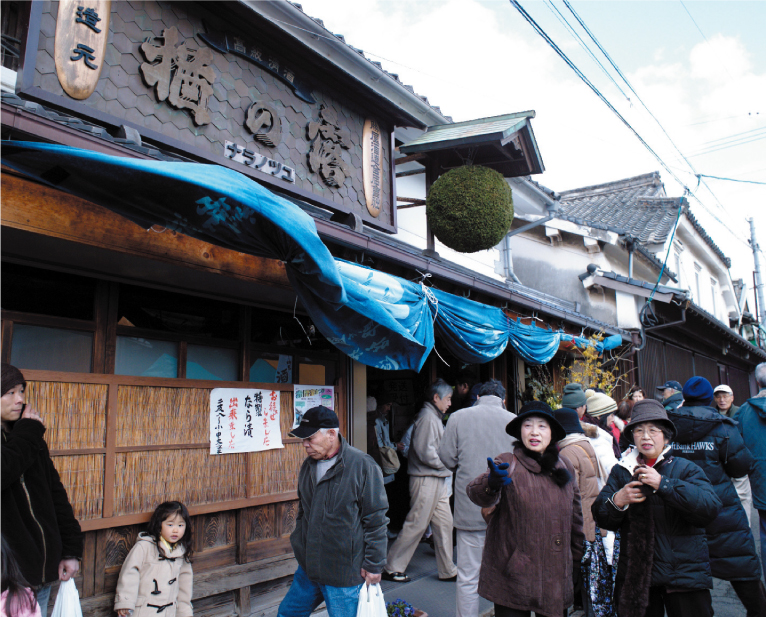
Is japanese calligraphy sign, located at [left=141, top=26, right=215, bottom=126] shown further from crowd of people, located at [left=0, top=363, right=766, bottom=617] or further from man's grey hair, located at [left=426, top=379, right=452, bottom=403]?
man's grey hair, located at [left=426, top=379, right=452, bottom=403]

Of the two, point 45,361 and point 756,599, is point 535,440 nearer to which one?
point 756,599

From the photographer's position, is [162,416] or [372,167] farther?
[372,167]

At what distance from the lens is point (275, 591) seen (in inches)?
230

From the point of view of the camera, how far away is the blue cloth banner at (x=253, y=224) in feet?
11.3

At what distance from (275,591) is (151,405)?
2.36 m

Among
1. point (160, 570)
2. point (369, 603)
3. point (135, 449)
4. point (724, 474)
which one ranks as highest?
point (135, 449)

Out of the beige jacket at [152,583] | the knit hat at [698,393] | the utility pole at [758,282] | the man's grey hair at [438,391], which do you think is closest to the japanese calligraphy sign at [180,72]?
the beige jacket at [152,583]

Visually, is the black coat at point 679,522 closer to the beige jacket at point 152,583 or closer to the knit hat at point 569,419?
the knit hat at point 569,419

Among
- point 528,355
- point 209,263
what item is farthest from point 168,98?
point 528,355

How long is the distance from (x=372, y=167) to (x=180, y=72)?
341 cm

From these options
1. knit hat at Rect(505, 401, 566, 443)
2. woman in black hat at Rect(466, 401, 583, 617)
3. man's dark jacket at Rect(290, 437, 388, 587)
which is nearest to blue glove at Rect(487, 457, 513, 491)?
woman in black hat at Rect(466, 401, 583, 617)

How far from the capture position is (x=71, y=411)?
4.52 meters

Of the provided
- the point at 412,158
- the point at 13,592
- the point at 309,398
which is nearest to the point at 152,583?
the point at 13,592

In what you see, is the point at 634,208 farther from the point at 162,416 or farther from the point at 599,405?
the point at 162,416
